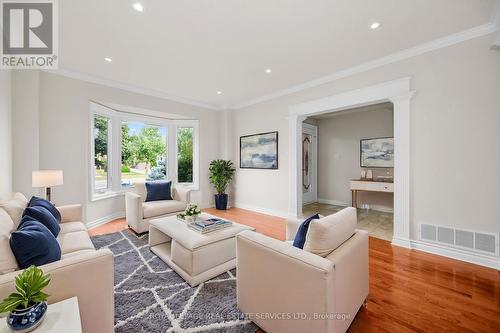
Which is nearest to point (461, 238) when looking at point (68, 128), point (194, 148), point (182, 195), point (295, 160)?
point (295, 160)

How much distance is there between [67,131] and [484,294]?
225 inches

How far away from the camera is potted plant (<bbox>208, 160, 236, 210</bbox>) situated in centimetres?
536

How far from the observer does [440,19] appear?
2291 millimetres

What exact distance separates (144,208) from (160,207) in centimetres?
25

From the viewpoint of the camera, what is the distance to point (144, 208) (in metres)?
3.53

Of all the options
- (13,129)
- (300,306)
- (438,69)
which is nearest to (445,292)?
(300,306)

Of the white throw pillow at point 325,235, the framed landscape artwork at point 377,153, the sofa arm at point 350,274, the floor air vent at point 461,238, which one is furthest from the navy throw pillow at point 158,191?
the framed landscape artwork at point 377,153

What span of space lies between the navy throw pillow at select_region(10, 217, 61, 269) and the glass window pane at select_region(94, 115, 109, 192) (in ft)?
11.0

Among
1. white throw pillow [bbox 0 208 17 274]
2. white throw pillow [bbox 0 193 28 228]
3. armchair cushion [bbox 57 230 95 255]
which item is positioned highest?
white throw pillow [bbox 0 193 28 228]

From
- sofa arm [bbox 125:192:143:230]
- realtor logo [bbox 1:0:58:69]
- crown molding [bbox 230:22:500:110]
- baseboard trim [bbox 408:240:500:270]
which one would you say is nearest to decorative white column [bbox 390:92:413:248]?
baseboard trim [bbox 408:240:500:270]

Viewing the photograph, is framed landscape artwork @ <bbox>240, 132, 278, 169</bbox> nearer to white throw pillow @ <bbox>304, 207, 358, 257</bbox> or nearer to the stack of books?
the stack of books

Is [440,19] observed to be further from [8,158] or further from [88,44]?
[8,158]

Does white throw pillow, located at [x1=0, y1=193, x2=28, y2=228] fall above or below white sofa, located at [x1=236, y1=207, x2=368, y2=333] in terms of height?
above

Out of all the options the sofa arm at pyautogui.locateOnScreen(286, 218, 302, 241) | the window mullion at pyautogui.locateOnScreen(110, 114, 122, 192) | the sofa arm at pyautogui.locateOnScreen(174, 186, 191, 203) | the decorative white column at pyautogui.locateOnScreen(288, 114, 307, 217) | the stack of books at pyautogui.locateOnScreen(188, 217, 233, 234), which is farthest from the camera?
the window mullion at pyautogui.locateOnScreen(110, 114, 122, 192)
